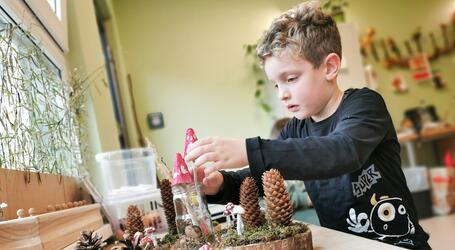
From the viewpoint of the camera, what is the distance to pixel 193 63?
429 centimetres

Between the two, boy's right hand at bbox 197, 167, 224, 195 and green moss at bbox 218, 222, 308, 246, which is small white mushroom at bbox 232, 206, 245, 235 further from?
boy's right hand at bbox 197, 167, 224, 195

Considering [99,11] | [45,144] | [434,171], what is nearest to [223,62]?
[99,11]

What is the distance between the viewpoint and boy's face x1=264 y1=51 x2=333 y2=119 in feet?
2.95

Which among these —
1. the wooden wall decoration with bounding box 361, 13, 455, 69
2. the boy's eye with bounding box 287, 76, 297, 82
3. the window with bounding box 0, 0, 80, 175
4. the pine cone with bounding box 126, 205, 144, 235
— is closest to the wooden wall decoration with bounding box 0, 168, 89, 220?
the window with bounding box 0, 0, 80, 175

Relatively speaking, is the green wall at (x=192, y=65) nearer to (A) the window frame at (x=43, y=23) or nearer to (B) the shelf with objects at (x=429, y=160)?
(B) the shelf with objects at (x=429, y=160)

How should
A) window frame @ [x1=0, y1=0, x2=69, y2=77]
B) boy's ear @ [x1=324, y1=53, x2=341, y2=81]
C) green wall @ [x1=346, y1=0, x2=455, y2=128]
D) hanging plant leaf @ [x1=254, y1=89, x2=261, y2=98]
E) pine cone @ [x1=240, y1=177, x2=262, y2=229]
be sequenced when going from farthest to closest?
1. green wall @ [x1=346, y1=0, x2=455, y2=128]
2. hanging plant leaf @ [x1=254, y1=89, x2=261, y2=98]
3. window frame @ [x1=0, y1=0, x2=69, y2=77]
4. boy's ear @ [x1=324, y1=53, x2=341, y2=81]
5. pine cone @ [x1=240, y1=177, x2=262, y2=229]

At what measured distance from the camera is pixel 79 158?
4.93ft

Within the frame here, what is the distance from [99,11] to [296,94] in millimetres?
2818

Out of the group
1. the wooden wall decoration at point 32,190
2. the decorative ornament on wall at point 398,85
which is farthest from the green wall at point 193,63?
the wooden wall decoration at point 32,190

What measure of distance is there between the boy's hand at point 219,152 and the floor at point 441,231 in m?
2.53

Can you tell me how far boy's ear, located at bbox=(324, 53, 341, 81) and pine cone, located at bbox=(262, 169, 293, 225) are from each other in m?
0.36

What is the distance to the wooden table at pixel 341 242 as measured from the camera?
2.14 ft

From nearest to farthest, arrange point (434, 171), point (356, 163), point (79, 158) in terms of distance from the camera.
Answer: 1. point (356, 163)
2. point (79, 158)
3. point (434, 171)

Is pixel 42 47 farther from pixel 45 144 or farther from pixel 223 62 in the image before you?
pixel 223 62
